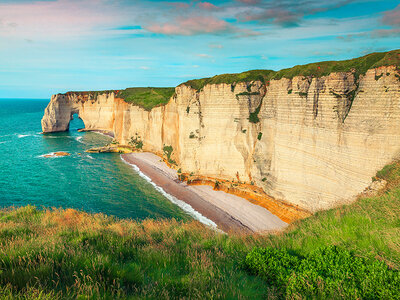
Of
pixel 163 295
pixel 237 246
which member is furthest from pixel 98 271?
pixel 237 246

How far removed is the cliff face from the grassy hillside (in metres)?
12.9

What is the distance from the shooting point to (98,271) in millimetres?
5727

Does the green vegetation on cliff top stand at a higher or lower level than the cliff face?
higher

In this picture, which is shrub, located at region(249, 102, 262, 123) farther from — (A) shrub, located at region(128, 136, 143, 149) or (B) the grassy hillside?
(A) shrub, located at region(128, 136, 143, 149)

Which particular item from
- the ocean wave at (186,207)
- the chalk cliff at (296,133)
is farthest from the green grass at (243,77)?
the ocean wave at (186,207)

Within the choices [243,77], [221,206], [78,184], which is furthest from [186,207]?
[243,77]

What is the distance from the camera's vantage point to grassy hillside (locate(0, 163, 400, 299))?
5.11 m

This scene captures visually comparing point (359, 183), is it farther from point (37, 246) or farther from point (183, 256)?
point (37, 246)

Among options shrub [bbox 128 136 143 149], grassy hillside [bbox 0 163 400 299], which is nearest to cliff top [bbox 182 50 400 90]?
grassy hillside [bbox 0 163 400 299]

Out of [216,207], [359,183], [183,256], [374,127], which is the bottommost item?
[216,207]

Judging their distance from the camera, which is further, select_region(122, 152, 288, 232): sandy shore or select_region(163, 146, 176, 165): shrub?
select_region(163, 146, 176, 165): shrub

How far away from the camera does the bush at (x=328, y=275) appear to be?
508 cm

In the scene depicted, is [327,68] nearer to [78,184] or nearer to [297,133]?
[297,133]

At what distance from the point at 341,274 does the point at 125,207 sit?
1132 inches
